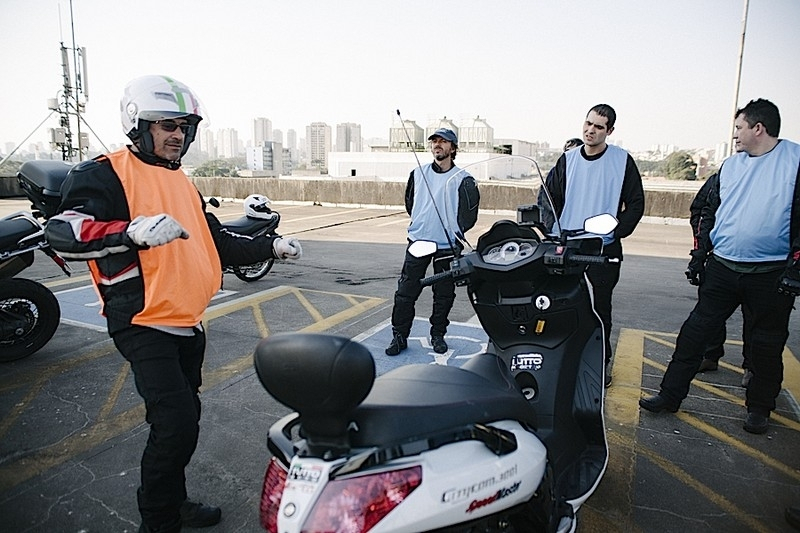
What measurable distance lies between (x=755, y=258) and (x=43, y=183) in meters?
4.88

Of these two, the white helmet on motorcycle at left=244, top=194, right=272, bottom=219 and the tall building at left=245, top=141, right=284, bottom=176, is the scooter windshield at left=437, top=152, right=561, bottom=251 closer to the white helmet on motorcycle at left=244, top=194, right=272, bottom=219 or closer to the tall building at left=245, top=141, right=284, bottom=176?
the white helmet on motorcycle at left=244, top=194, right=272, bottom=219

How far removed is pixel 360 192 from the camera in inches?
763

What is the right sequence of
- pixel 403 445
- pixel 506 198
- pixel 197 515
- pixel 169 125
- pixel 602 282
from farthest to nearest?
pixel 506 198 < pixel 602 282 < pixel 197 515 < pixel 169 125 < pixel 403 445

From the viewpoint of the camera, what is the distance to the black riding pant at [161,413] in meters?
2.11

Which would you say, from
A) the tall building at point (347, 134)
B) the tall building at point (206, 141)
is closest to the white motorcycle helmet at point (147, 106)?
the tall building at point (206, 141)

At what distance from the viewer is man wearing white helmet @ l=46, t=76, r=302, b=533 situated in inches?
80.4

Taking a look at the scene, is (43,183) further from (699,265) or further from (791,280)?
(791,280)

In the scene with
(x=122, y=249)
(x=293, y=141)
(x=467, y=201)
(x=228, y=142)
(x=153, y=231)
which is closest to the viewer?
(x=153, y=231)

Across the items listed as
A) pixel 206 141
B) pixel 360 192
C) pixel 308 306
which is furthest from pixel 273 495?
pixel 206 141

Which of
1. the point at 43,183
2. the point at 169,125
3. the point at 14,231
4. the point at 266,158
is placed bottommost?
the point at 14,231

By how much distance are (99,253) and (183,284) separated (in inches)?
12.4

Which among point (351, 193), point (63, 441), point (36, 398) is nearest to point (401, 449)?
point (63, 441)

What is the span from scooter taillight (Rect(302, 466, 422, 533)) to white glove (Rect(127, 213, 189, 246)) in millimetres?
1043

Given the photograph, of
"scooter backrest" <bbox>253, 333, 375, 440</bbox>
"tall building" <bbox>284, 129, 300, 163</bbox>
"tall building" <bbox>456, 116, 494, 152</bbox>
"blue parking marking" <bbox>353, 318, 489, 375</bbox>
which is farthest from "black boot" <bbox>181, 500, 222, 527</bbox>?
"tall building" <bbox>284, 129, 300, 163</bbox>
